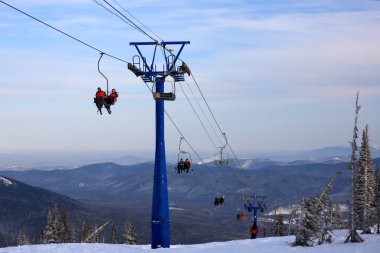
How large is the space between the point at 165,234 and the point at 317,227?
9762 millimetres

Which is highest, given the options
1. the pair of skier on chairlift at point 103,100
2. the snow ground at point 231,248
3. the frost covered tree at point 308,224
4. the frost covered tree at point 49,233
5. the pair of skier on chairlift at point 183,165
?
the pair of skier on chairlift at point 103,100

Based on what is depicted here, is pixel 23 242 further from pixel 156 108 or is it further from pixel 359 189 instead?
pixel 156 108

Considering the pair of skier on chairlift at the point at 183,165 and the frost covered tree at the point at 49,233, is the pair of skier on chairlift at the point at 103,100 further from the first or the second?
the frost covered tree at the point at 49,233

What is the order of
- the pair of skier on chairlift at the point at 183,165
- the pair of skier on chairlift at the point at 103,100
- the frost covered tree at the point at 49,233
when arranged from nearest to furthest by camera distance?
1. the pair of skier on chairlift at the point at 103,100
2. the pair of skier on chairlift at the point at 183,165
3. the frost covered tree at the point at 49,233

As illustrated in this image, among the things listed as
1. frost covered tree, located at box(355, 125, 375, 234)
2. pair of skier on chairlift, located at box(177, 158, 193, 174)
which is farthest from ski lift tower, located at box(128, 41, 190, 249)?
frost covered tree, located at box(355, 125, 375, 234)

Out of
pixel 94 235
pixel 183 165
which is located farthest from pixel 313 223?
pixel 94 235

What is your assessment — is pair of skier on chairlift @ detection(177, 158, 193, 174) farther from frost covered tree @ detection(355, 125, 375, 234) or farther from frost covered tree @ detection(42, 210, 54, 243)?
frost covered tree @ detection(42, 210, 54, 243)

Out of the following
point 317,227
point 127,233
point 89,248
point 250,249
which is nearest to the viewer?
point 89,248

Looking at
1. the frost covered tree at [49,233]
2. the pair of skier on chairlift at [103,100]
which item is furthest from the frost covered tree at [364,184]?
the pair of skier on chairlift at [103,100]

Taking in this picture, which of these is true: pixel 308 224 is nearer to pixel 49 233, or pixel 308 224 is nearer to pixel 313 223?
pixel 313 223

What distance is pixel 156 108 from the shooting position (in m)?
34.8

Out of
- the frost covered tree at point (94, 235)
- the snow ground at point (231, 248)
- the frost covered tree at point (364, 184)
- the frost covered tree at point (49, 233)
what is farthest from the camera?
the frost covered tree at point (49, 233)

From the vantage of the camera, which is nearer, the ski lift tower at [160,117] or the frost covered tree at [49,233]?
the ski lift tower at [160,117]

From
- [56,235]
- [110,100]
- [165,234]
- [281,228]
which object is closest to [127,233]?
[56,235]
